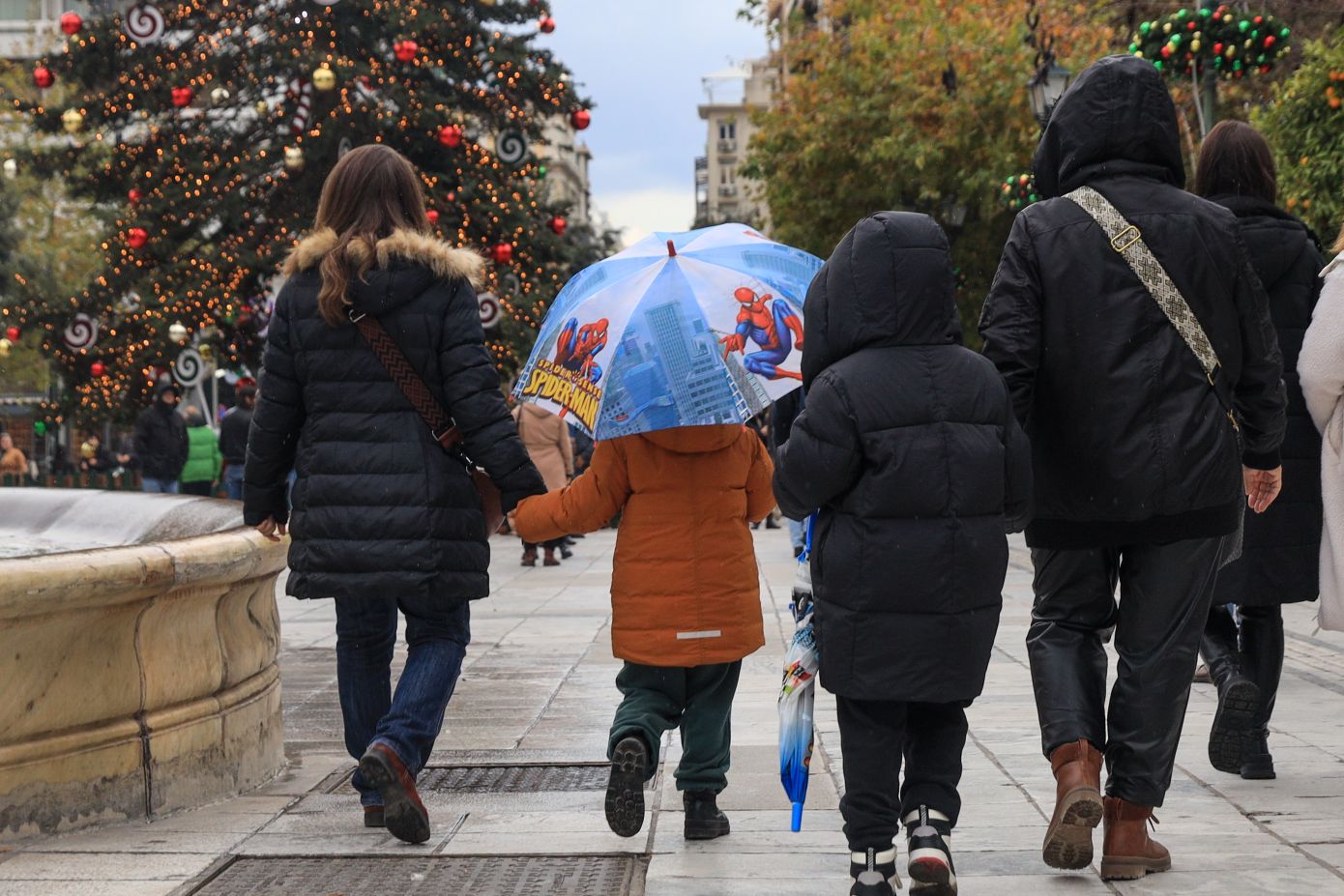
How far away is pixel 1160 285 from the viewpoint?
14.7ft

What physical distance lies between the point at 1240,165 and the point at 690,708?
2630 mm

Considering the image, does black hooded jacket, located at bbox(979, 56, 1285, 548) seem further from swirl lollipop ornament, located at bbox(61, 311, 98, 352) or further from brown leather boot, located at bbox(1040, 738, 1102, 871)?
swirl lollipop ornament, located at bbox(61, 311, 98, 352)

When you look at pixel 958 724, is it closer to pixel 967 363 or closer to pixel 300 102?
pixel 967 363

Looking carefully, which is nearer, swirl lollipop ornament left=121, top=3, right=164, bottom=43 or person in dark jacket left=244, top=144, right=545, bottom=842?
person in dark jacket left=244, top=144, right=545, bottom=842

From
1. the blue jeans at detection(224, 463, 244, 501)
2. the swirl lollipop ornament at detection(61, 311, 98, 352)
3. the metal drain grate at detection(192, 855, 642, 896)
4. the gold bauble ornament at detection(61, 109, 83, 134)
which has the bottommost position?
the blue jeans at detection(224, 463, 244, 501)

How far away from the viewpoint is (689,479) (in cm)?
494

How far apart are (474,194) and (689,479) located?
17.5 m

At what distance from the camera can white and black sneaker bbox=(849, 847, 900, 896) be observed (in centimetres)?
410

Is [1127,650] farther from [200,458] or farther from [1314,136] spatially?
[200,458]

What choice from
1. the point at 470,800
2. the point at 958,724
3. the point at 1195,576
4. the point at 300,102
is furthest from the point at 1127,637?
the point at 300,102

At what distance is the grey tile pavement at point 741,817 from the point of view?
4.51 metres

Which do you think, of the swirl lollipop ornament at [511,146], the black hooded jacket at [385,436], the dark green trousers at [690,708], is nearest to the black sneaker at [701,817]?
the dark green trousers at [690,708]

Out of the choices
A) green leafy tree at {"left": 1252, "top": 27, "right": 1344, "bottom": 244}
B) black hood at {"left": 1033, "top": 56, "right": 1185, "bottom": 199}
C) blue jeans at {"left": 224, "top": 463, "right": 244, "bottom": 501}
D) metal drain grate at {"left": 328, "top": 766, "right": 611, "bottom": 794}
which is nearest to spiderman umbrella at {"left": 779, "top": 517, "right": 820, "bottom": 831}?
black hood at {"left": 1033, "top": 56, "right": 1185, "bottom": 199}

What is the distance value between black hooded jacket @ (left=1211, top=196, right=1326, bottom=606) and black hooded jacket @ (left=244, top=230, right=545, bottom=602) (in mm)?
2398
